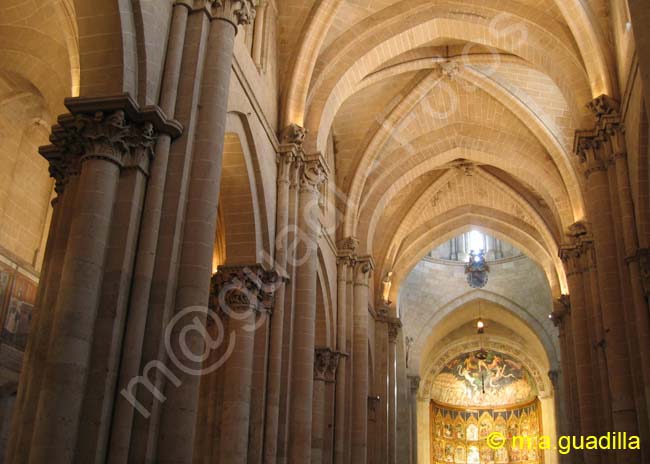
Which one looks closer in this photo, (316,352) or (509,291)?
(316,352)

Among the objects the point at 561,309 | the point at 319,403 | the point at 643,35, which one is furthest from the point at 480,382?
the point at 643,35

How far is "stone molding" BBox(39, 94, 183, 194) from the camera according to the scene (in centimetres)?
775

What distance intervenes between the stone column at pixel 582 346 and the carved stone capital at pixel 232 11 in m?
9.59

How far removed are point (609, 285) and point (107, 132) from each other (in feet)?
26.5

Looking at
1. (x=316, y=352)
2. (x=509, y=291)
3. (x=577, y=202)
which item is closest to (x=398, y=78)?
(x=577, y=202)

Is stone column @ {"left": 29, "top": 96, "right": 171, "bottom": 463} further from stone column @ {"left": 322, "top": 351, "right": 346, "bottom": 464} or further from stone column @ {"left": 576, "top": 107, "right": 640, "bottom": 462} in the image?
stone column @ {"left": 322, "top": 351, "right": 346, "bottom": 464}

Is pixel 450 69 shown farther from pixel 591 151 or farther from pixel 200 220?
pixel 200 220

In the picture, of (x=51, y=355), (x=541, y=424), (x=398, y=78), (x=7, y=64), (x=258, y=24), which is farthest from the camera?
(x=541, y=424)

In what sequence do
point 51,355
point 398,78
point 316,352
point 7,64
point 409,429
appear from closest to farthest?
point 51,355
point 7,64
point 316,352
point 398,78
point 409,429

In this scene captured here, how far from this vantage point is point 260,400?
37.8 feet

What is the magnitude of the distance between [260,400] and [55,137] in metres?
5.29

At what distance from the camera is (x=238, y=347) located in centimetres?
1126

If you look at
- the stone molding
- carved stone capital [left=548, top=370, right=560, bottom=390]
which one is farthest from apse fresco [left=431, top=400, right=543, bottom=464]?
the stone molding

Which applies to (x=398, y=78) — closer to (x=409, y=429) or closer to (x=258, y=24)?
(x=258, y=24)
